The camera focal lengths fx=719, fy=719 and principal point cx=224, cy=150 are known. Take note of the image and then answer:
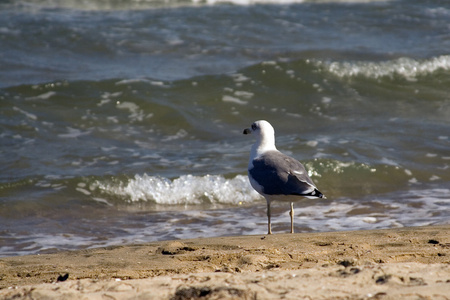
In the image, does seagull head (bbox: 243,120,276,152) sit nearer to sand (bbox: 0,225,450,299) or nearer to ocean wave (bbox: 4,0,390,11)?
sand (bbox: 0,225,450,299)

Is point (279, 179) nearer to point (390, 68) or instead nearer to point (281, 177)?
point (281, 177)

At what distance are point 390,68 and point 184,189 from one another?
6100mm

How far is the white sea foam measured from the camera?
297 inches

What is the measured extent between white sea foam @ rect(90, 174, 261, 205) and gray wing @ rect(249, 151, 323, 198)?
5.70 ft

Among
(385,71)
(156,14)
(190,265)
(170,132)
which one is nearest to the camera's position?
(190,265)

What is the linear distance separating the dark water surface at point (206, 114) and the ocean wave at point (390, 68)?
4 centimetres

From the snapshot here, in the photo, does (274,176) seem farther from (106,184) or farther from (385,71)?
(385,71)

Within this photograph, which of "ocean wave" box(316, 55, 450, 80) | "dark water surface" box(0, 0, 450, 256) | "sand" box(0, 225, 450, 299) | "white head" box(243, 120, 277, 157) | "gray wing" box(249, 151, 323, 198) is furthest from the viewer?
"ocean wave" box(316, 55, 450, 80)

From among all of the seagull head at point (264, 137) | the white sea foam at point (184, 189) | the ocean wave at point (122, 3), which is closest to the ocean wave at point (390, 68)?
the white sea foam at point (184, 189)

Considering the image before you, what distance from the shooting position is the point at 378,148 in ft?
29.3

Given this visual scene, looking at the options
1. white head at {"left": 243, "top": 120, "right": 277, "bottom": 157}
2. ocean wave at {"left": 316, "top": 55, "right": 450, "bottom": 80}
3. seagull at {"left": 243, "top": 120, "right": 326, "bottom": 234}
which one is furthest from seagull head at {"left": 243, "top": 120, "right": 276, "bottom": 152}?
ocean wave at {"left": 316, "top": 55, "right": 450, "bottom": 80}

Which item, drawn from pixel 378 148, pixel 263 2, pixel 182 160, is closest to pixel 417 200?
pixel 378 148

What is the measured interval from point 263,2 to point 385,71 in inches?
260

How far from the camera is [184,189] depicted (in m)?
7.71
